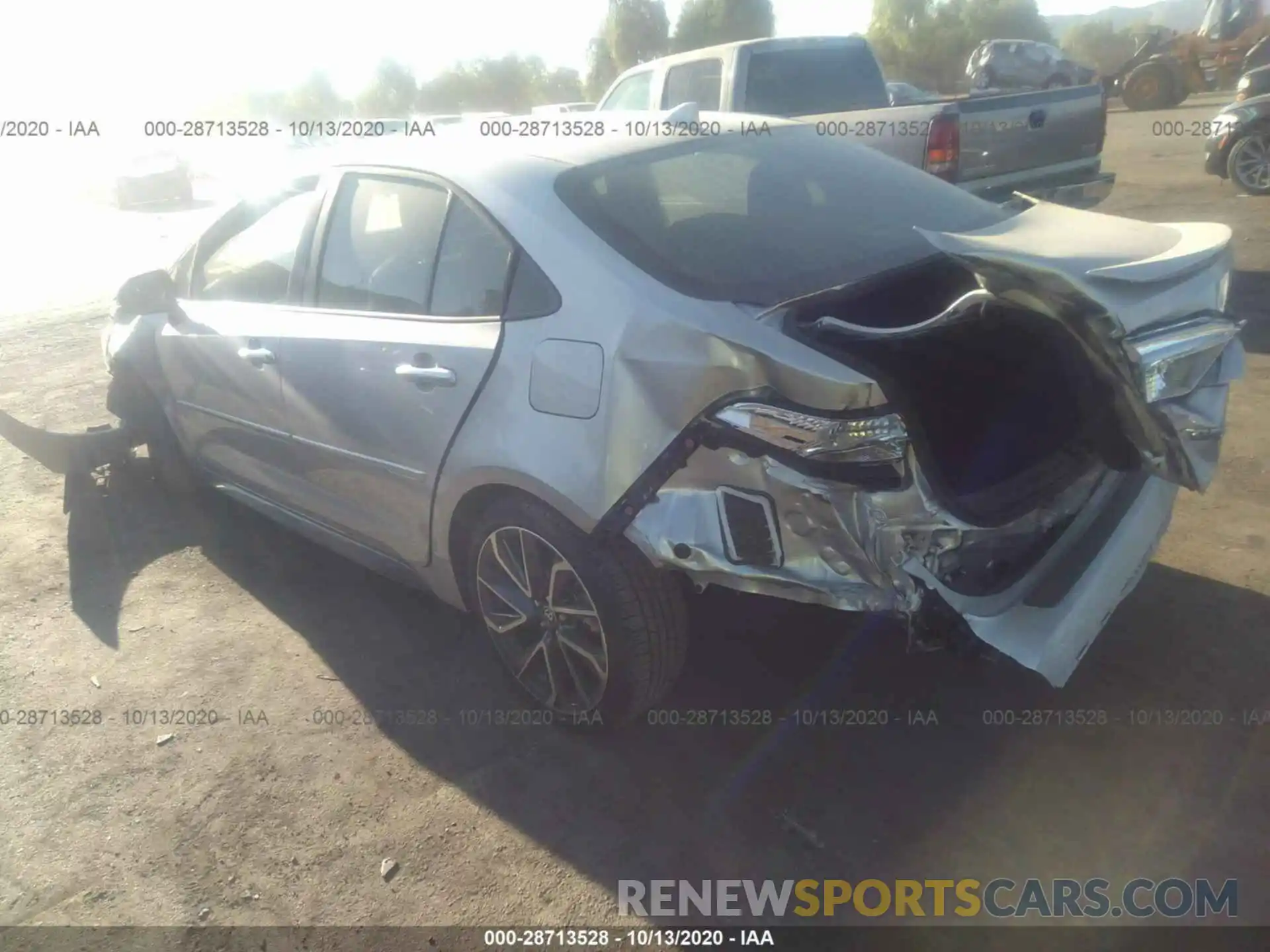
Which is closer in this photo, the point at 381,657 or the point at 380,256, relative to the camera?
the point at 380,256

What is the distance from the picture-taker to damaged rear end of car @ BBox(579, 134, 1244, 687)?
7.08ft

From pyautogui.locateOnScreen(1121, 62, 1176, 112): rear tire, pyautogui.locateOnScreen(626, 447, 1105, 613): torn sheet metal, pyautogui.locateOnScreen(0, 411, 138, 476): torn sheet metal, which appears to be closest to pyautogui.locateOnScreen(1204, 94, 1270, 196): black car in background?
pyautogui.locateOnScreen(626, 447, 1105, 613): torn sheet metal

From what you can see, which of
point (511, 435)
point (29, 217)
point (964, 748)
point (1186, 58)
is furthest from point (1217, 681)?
point (29, 217)

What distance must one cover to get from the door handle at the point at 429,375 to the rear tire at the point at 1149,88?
25439 mm

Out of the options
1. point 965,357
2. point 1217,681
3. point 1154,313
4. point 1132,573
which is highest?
point 1154,313

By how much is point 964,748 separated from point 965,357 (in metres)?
1.13

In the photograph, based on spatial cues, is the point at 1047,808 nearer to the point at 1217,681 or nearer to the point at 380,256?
the point at 1217,681

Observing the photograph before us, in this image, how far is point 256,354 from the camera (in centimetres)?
366

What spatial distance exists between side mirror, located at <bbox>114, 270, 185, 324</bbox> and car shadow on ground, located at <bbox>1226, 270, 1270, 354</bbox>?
17.6 feet

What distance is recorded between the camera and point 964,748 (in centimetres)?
285

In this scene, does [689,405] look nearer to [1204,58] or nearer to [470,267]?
[470,267]

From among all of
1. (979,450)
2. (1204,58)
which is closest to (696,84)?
(979,450)

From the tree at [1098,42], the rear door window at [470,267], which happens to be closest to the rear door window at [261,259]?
the rear door window at [470,267]

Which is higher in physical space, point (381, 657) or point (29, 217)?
point (381, 657)
